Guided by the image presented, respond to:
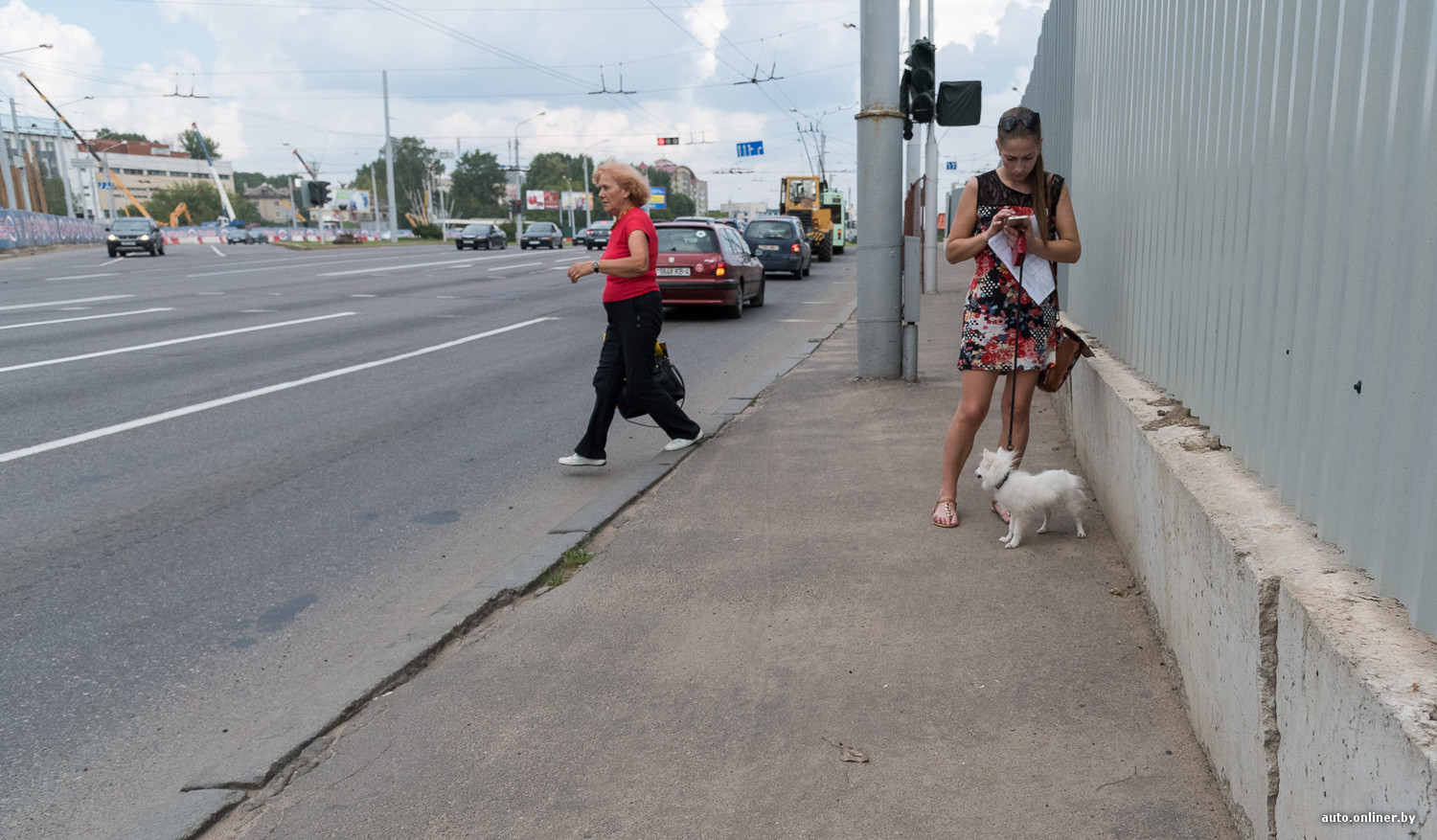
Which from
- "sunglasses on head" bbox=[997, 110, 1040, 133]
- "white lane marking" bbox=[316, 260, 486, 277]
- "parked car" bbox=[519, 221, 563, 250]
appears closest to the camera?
"sunglasses on head" bbox=[997, 110, 1040, 133]

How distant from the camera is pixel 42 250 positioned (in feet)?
145

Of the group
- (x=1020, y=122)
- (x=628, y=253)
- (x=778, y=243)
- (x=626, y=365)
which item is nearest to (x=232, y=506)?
(x=626, y=365)

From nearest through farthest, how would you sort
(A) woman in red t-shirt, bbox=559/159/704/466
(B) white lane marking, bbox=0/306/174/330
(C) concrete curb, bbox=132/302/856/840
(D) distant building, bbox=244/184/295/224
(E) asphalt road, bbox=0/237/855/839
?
(C) concrete curb, bbox=132/302/856/840 < (E) asphalt road, bbox=0/237/855/839 < (A) woman in red t-shirt, bbox=559/159/704/466 < (B) white lane marking, bbox=0/306/174/330 < (D) distant building, bbox=244/184/295/224

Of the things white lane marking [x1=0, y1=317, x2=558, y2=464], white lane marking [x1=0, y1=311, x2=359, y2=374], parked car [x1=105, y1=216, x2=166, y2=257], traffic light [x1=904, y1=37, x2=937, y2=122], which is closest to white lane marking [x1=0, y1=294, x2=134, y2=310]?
white lane marking [x1=0, y1=311, x2=359, y2=374]

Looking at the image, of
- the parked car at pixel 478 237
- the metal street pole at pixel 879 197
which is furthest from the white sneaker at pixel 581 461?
the parked car at pixel 478 237

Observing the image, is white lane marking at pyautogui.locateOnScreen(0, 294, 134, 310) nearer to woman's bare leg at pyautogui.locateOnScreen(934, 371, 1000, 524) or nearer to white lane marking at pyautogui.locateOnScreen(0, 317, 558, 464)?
white lane marking at pyautogui.locateOnScreen(0, 317, 558, 464)

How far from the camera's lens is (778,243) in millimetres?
27828

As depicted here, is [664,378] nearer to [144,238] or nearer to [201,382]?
[201,382]

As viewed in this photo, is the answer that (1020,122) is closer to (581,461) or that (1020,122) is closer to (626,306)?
(626,306)

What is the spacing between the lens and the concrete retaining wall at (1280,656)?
173 cm

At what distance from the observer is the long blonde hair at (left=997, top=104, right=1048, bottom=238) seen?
4.42 m

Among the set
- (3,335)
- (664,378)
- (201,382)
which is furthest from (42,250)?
(664,378)

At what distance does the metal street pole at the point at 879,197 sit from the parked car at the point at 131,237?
3792cm

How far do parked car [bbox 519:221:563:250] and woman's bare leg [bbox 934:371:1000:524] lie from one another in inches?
2005
